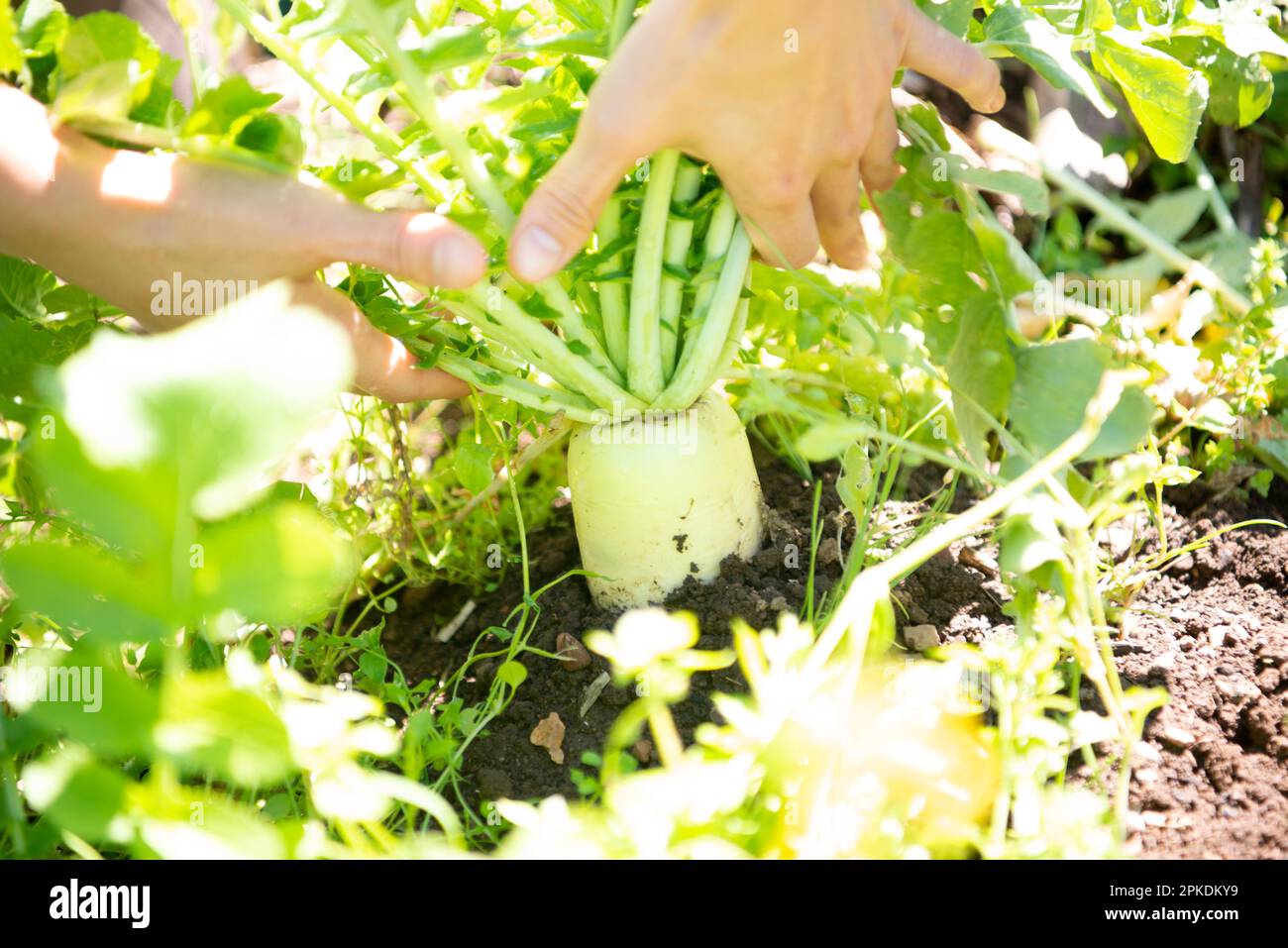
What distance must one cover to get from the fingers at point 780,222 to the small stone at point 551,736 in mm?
505

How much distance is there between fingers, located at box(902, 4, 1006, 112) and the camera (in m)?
1.08

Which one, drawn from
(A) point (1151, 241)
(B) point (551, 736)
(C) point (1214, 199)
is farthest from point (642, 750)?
(C) point (1214, 199)

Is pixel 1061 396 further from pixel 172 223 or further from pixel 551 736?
pixel 172 223

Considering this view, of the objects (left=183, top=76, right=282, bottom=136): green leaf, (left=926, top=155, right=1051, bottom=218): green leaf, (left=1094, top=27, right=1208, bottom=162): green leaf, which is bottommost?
(left=926, top=155, right=1051, bottom=218): green leaf

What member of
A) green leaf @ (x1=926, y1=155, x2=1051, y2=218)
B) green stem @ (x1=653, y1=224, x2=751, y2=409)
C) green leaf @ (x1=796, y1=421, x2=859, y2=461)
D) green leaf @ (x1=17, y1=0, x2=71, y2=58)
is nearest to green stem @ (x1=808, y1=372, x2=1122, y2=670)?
green leaf @ (x1=796, y1=421, x2=859, y2=461)

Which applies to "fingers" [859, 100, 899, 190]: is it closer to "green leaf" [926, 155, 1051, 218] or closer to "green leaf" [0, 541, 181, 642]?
"green leaf" [926, 155, 1051, 218]

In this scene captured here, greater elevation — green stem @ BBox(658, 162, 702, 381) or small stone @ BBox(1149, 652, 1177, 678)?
green stem @ BBox(658, 162, 702, 381)

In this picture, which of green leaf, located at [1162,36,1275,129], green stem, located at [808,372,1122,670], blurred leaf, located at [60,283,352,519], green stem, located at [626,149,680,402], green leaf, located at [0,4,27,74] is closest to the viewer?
blurred leaf, located at [60,283,352,519]

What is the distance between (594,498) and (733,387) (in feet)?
1.03

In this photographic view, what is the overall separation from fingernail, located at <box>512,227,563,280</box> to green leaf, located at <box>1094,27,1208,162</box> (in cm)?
64

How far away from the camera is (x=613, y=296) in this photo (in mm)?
1120

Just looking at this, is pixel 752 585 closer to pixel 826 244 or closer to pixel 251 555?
pixel 826 244

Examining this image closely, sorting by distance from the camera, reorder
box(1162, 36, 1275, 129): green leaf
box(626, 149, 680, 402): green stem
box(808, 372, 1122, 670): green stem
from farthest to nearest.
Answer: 1. box(1162, 36, 1275, 129): green leaf
2. box(626, 149, 680, 402): green stem
3. box(808, 372, 1122, 670): green stem

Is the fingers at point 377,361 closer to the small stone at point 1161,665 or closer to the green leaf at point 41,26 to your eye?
the green leaf at point 41,26
